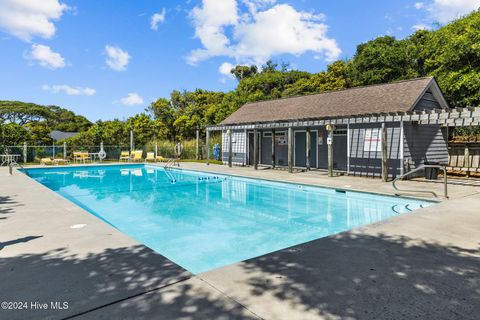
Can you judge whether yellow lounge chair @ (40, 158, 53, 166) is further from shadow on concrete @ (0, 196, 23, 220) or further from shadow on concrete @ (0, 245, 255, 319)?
shadow on concrete @ (0, 245, 255, 319)

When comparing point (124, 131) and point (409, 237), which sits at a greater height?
point (124, 131)

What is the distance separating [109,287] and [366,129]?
514 inches

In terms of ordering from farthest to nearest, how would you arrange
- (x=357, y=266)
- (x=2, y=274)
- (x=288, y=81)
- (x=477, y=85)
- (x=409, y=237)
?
(x=288, y=81) → (x=477, y=85) → (x=409, y=237) → (x=357, y=266) → (x=2, y=274)

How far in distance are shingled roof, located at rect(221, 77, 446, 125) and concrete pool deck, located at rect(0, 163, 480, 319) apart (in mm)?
9396

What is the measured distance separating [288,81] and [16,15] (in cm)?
2918

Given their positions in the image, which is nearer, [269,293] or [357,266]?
[269,293]

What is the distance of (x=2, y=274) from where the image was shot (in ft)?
11.0

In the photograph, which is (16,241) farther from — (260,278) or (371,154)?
(371,154)

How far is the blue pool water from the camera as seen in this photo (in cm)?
601

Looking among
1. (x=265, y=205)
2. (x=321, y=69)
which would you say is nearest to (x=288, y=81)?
(x=321, y=69)

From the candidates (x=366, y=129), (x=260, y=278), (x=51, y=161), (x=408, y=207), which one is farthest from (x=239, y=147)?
(x=260, y=278)

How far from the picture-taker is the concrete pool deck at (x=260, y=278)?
255cm

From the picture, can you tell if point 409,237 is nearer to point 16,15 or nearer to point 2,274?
point 2,274

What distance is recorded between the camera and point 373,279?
3.19 meters
